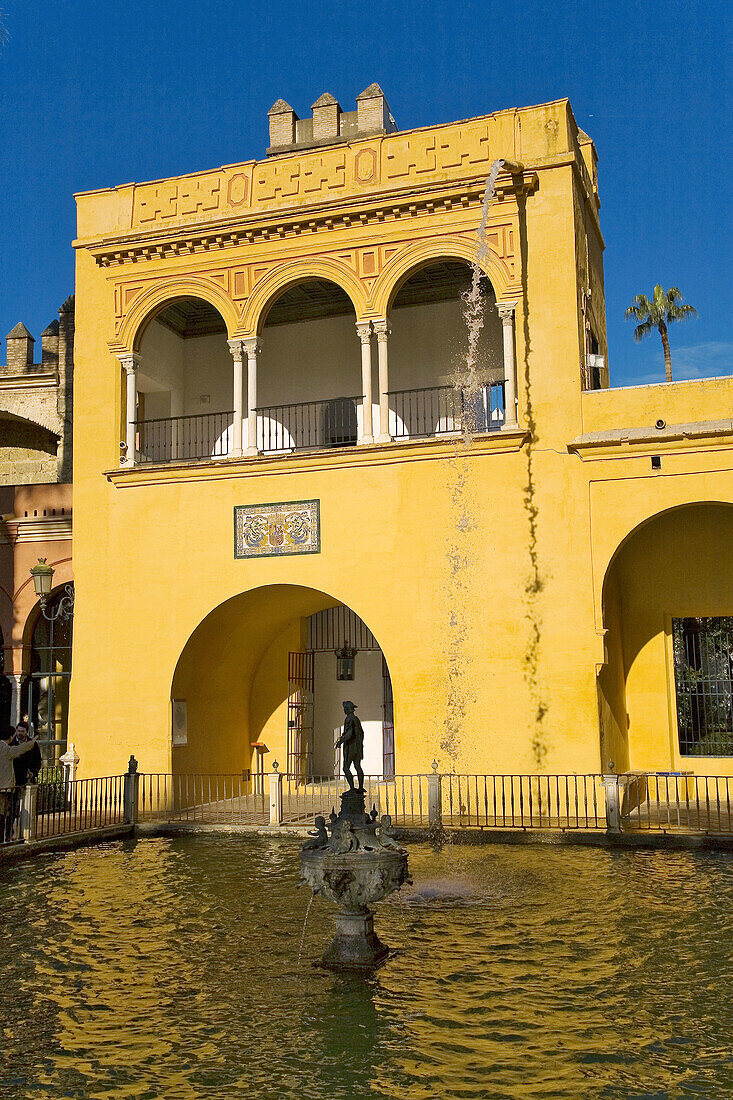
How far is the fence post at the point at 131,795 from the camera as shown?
45.2 ft

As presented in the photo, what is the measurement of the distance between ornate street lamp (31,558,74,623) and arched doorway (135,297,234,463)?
286 centimetres

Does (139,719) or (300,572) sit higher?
(300,572)

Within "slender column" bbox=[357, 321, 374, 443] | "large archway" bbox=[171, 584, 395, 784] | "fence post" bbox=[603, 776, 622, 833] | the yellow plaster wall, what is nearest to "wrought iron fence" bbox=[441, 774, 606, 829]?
"fence post" bbox=[603, 776, 622, 833]

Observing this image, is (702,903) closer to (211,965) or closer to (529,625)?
(211,965)

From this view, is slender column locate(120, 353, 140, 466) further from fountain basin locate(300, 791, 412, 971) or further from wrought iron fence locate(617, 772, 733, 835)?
fountain basin locate(300, 791, 412, 971)

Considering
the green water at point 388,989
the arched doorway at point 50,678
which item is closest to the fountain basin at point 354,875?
the green water at point 388,989

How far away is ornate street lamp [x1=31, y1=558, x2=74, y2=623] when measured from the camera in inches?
625

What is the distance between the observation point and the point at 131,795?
1394 cm

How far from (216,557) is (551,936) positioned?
9026 mm

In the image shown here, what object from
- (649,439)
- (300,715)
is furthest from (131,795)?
(649,439)

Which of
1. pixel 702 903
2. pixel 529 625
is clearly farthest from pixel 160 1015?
pixel 529 625

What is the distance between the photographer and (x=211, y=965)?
24.0 feet

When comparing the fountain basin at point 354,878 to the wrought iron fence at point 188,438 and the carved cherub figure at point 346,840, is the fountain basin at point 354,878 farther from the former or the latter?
the wrought iron fence at point 188,438

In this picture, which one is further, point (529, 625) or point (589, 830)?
point (529, 625)
